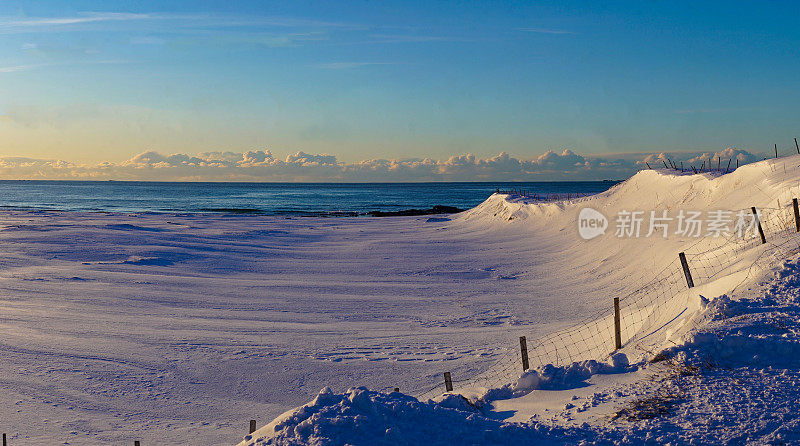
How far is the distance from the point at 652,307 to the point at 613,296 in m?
5.41

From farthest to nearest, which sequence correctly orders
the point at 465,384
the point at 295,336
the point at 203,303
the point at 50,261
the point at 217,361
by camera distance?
the point at 50,261
the point at 203,303
the point at 295,336
the point at 217,361
the point at 465,384

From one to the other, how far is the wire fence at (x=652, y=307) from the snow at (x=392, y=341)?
0.38 ft

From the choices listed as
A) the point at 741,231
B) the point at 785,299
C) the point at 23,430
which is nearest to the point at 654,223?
the point at 741,231

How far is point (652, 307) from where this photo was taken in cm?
1229

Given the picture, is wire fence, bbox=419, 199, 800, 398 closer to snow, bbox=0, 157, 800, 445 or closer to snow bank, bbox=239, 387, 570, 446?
snow, bbox=0, 157, 800, 445

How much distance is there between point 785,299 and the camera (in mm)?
8750

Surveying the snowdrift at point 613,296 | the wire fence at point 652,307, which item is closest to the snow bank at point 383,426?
the snowdrift at point 613,296

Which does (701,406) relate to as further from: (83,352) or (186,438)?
(83,352)

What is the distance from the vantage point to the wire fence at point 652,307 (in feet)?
34.1

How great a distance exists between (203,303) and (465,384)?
9.90 meters

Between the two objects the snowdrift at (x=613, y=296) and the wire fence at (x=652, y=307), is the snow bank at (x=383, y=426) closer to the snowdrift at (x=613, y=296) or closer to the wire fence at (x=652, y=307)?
the snowdrift at (x=613, y=296)

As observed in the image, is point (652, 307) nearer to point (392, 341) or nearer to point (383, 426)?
point (392, 341)

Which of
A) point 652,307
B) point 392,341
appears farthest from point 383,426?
point 652,307

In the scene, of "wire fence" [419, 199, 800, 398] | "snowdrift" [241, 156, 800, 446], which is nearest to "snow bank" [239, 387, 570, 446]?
"snowdrift" [241, 156, 800, 446]
